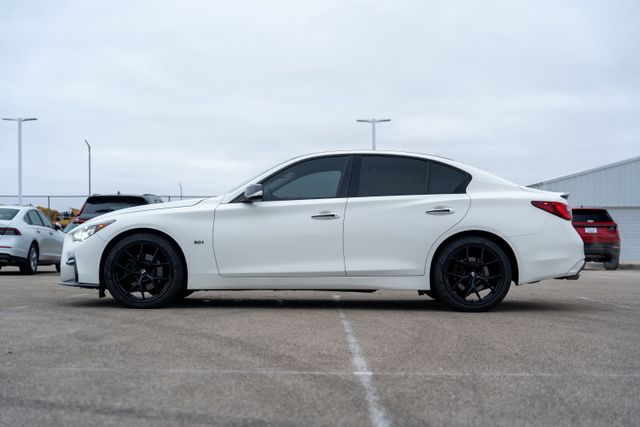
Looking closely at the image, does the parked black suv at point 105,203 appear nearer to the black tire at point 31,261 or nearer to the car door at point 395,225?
the black tire at point 31,261

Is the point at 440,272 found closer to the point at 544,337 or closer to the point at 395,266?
the point at 395,266

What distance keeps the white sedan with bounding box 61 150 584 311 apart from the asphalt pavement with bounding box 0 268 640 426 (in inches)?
12.8

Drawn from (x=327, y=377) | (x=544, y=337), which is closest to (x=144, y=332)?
(x=327, y=377)

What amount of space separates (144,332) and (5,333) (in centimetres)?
108

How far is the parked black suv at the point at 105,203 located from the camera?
16.1m

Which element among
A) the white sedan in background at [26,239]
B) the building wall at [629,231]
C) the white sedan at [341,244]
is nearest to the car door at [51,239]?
the white sedan in background at [26,239]

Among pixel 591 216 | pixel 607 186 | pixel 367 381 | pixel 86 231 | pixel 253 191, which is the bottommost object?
pixel 367 381

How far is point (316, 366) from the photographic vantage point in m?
5.11

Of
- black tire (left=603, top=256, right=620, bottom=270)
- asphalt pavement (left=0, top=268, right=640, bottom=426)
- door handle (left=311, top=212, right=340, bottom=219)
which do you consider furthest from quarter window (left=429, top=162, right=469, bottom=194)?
black tire (left=603, top=256, right=620, bottom=270)

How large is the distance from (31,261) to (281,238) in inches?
414

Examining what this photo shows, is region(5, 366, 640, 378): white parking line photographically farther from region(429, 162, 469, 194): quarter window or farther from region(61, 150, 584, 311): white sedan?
region(429, 162, 469, 194): quarter window

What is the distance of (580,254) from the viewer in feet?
27.1

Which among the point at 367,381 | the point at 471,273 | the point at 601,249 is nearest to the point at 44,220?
the point at 471,273

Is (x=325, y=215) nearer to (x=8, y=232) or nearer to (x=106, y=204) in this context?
(x=106, y=204)
